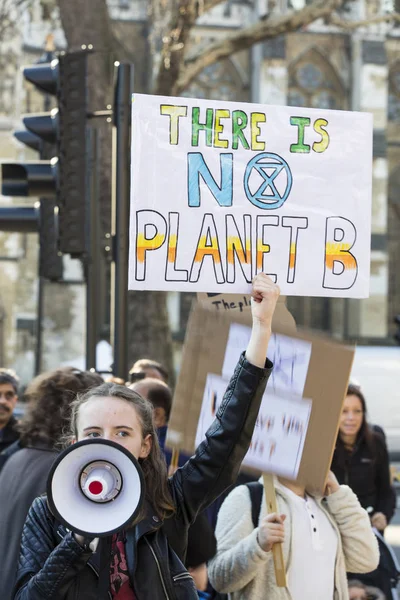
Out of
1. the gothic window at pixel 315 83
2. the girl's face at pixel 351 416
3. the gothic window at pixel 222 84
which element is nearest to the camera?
the girl's face at pixel 351 416

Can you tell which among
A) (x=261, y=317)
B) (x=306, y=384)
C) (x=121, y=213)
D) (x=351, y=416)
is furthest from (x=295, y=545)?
(x=121, y=213)

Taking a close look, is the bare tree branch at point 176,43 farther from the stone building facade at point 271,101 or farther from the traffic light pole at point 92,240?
the stone building facade at point 271,101

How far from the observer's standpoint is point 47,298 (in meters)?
30.6

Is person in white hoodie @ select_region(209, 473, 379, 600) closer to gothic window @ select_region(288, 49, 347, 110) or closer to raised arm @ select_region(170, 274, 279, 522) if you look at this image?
raised arm @ select_region(170, 274, 279, 522)

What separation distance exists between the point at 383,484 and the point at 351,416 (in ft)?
2.03

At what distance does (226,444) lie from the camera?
2.97 metres

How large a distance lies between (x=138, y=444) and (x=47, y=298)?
2808 cm

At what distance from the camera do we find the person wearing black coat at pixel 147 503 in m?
2.61

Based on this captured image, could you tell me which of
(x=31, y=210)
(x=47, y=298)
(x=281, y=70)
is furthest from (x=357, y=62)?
(x=31, y=210)

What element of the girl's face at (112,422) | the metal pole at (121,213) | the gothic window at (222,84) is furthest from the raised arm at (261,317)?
the gothic window at (222,84)

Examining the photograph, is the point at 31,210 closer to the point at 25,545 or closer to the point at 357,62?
the point at 25,545

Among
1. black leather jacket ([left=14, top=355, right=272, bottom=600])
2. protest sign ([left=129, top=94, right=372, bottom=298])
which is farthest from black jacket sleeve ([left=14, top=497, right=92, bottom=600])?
protest sign ([left=129, top=94, right=372, bottom=298])

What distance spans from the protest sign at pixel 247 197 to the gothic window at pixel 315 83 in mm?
30192

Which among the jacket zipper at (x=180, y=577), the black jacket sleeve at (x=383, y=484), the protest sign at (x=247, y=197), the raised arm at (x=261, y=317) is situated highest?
the protest sign at (x=247, y=197)
